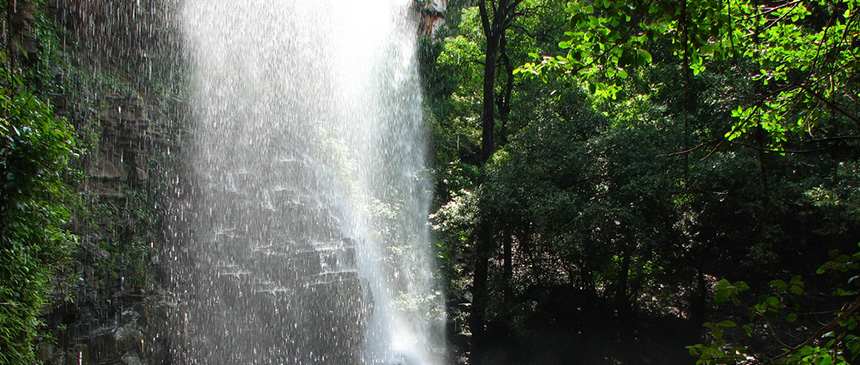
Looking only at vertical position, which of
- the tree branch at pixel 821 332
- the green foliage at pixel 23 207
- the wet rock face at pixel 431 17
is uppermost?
the wet rock face at pixel 431 17

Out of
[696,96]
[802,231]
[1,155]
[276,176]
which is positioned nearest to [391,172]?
[276,176]

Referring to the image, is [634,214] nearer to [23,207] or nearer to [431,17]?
[23,207]

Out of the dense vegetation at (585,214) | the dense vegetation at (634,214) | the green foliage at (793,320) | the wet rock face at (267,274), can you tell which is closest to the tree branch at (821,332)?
the green foliage at (793,320)

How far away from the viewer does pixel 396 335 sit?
40.8 ft

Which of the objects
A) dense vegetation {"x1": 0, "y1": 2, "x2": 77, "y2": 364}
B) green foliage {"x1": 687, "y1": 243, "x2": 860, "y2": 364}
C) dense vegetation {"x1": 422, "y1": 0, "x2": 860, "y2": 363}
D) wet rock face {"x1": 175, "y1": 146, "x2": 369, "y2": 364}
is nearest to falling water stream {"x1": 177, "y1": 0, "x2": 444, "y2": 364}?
wet rock face {"x1": 175, "y1": 146, "x2": 369, "y2": 364}

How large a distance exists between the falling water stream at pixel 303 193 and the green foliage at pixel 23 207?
4581 mm

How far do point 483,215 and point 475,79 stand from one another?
600cm

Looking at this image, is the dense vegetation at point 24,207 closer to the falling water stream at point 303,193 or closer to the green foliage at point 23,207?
the green foliage at point 23,207

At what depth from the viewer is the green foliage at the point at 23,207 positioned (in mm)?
4051

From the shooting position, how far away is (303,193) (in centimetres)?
1191

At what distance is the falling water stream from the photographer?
10.0 meters

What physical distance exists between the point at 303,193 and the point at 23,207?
7711mm

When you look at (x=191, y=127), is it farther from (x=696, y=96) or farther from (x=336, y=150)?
(x=696, y=96)

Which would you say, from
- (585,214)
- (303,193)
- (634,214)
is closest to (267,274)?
(303,193)
